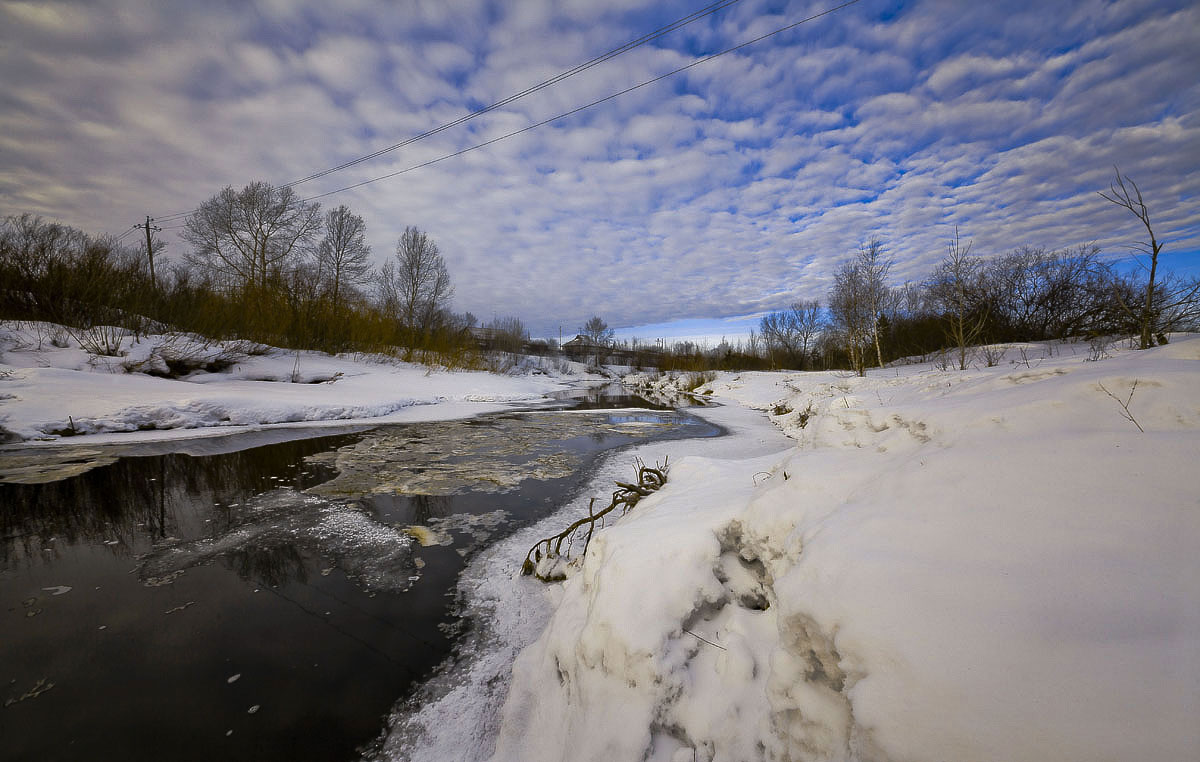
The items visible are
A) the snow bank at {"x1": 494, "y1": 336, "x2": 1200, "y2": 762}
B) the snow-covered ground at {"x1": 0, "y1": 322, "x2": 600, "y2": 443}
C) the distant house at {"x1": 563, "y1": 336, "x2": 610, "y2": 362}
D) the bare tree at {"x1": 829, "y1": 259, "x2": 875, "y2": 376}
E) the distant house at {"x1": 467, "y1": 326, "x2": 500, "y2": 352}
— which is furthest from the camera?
the distant house at {"x1": 563, "y1": 336, "x2": 610, "y2": 362}

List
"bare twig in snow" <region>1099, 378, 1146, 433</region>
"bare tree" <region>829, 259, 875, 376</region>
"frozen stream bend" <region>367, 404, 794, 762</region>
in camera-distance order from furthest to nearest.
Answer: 1. "bare tree" <region>829, 259, 875, 376</region>
2. "frozen stream bend" <region>367, 404, 794, 762</region>
3. "bare twig in snow" <region>1099, 378, 1146, 433</region>

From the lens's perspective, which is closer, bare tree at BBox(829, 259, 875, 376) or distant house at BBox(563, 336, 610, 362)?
bare tree at BBox(829, 259, 875, 376)

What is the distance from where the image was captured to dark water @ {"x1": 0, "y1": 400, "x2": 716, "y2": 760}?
1.88 m

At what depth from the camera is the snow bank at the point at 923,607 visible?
0.85 metres

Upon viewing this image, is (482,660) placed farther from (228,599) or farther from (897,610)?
(897,610)

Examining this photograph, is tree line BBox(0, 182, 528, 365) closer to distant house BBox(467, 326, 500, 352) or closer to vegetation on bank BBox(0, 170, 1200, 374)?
vegetation on bank BBox(0, 170, 1200, 374)

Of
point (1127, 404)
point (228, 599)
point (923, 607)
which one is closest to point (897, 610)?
point (923, 607)

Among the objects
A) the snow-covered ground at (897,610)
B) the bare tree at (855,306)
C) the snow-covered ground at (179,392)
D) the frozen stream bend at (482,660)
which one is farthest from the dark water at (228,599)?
the bare tree at (855,306)

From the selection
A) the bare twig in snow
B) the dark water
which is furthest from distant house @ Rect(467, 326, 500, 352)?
the bare twig in snow

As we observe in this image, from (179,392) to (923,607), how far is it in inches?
531

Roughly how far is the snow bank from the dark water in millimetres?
1109

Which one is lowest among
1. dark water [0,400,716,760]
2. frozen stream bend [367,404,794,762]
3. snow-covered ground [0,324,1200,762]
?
frozen stream bend [367,404,794,762]

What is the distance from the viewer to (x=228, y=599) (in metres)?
2.79

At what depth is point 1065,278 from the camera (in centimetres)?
1783
